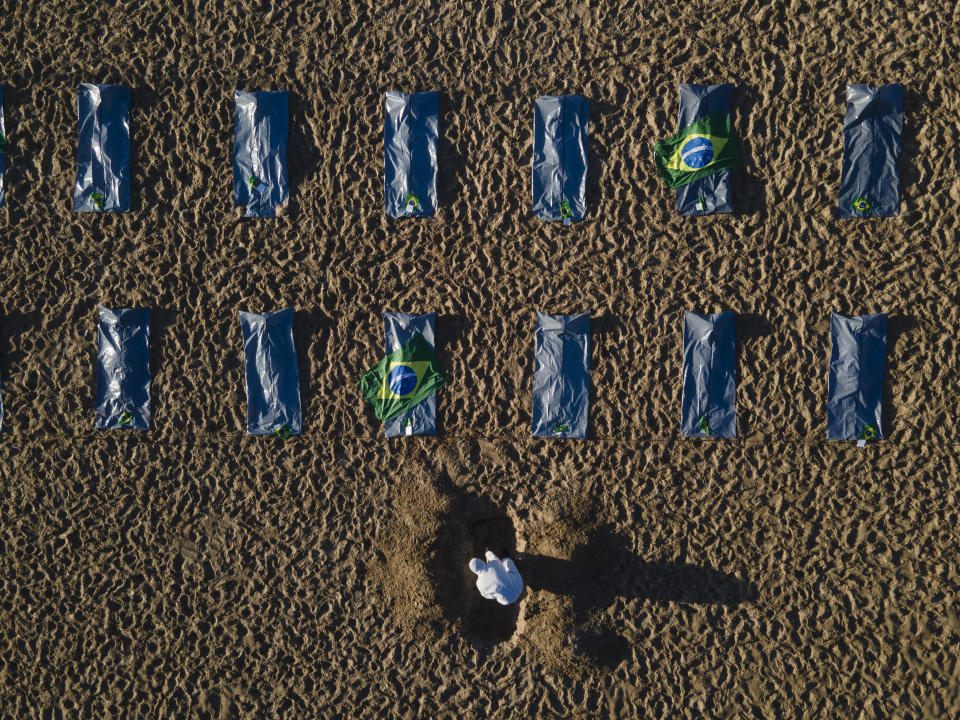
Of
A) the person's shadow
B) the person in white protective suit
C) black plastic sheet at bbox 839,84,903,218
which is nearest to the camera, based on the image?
the person in white protective suit

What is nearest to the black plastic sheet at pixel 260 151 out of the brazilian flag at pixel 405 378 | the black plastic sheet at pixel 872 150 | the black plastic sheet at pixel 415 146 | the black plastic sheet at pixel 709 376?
the black plastic sheet at pixel 415 146

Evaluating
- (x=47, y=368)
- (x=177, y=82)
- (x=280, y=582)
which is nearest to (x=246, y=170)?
(x=177, y=82)

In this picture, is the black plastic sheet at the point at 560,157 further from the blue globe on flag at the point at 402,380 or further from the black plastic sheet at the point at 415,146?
the blue globe on flag at the point at 402,380

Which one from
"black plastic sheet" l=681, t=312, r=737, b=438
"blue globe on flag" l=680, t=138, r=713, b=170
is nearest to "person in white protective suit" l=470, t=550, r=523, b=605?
"black plastic sheet" l=681, t=312, r=737, b=438

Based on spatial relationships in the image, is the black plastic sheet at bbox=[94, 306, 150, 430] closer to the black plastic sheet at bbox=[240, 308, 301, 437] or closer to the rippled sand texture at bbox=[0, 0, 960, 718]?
the rippled sand texture at bbox=[0, 0, 960, 718]

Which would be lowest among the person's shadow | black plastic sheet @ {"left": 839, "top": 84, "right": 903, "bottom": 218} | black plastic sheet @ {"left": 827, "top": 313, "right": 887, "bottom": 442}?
the person's shadow

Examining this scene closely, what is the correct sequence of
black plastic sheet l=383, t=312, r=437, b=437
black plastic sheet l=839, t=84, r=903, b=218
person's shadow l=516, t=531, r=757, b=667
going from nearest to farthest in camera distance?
black plastic sheet l=839, t=84, r=903, b=218
person's shadow l=516, t=531, r=757, b=667
black plastic sheet l=383, t=312, r=437, b=437
